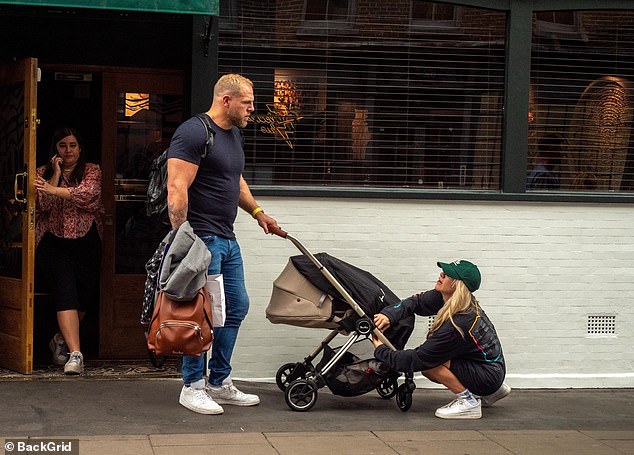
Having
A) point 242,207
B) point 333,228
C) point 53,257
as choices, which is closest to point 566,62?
point 333,228

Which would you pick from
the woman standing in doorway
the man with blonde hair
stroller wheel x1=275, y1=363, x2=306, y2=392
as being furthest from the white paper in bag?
the woman standing in doorway

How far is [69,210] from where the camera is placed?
8711 millimetres

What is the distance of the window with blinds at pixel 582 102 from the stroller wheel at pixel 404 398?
7.09ft

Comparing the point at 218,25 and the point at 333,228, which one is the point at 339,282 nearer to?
the point at 333,228

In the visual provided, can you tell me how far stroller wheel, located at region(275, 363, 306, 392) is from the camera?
780 cm

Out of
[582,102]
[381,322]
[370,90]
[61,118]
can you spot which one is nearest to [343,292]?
[381,322]

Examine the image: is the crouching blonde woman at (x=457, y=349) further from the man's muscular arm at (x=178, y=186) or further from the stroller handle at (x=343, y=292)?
the man's muscular arm at (x=178, y=186)

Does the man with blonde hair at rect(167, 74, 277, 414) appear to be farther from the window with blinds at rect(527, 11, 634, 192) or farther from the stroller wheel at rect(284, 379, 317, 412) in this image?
the window with blinds at rect(527, 11, 634, 192)

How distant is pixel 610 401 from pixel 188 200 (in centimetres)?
361

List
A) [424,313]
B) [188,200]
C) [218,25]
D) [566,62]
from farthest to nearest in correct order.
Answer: [566,62] → [218,25] → [424,313] → [188,200]

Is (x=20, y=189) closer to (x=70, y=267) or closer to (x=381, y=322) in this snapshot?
(x=70, y=267)

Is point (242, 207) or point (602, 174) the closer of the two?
point (242, 207)

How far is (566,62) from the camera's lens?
9.01 m

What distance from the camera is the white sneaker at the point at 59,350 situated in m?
8.74
